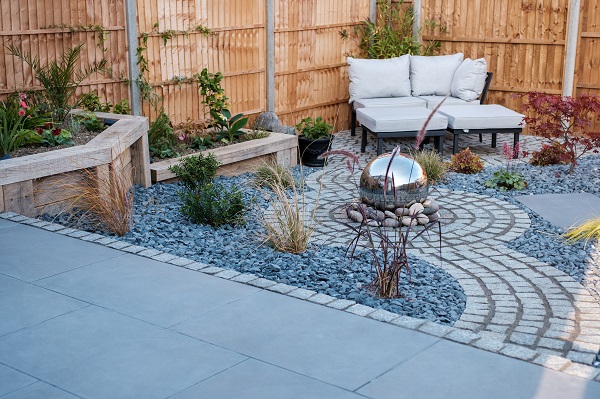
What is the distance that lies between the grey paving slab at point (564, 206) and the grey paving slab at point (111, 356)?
4.15m

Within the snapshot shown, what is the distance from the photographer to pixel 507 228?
6852mm

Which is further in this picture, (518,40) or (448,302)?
(518,40)

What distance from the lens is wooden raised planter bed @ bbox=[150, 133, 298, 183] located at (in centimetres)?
800

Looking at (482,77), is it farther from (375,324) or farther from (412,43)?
(375,324)

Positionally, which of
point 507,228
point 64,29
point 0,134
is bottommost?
point 507,228

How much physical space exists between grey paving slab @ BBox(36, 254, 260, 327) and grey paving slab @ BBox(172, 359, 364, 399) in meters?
0.74

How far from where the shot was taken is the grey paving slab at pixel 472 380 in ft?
10.9

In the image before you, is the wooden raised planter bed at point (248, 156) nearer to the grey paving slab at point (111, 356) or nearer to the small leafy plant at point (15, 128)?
the small leafy plant at point (15, 128)

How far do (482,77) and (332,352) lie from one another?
26.2 ft

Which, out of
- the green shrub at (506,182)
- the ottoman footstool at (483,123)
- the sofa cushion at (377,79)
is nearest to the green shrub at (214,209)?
the green shrub at (506,182)

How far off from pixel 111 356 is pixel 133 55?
5417mm

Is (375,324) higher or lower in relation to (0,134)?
lower

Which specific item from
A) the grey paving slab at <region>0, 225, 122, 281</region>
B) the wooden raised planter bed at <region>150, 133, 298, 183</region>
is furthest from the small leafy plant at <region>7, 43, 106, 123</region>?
the grey paving slab at <region>0, 225, 122, 281</region>

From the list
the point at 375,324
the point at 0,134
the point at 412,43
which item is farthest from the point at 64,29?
the point at 412,43
